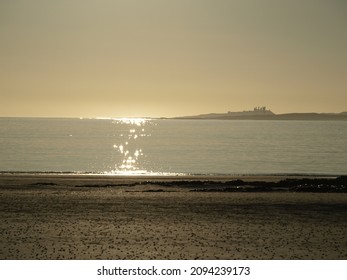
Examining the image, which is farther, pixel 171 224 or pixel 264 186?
pixel 264 186

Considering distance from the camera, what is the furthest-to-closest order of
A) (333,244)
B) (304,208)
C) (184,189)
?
1. (184,189)
2. (304,208)
3. (333,244)

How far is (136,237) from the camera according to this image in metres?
21.7

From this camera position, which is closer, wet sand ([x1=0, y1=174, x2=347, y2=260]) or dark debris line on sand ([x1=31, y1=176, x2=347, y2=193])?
wet sand ([x1=0, y1=174, x2=347, y2=260])

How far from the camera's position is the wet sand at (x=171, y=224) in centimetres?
1920

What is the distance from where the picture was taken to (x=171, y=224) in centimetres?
2484

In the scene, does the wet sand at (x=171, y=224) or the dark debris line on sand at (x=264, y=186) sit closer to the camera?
the wet sand at (x=171, y=224)

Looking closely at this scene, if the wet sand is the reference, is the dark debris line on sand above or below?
above

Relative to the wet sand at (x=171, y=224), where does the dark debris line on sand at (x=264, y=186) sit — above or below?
above

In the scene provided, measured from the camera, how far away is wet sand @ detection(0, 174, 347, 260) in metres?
19.2

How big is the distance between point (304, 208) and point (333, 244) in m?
10.2

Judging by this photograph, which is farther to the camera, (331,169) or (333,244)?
(331,169)

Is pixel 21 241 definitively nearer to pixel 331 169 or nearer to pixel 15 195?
pixel 15 195
